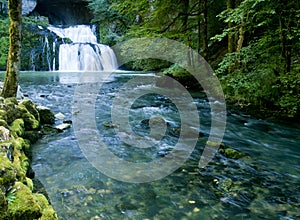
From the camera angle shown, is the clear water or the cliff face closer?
the clear water

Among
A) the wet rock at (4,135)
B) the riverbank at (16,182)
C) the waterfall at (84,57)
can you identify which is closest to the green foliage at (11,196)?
the riverbank at (16,182)

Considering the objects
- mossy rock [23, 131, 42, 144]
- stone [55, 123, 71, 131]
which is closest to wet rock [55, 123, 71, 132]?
stone [55, 123, 71, 131]

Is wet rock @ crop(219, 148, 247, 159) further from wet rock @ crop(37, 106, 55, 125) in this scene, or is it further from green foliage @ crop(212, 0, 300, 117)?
wet rock @ crop(37, 106, 55, 125)

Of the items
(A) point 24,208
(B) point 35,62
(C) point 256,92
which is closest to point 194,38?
(C) point 256,92

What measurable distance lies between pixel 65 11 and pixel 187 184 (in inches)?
1487

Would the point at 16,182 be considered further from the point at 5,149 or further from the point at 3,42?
the point at 3,42

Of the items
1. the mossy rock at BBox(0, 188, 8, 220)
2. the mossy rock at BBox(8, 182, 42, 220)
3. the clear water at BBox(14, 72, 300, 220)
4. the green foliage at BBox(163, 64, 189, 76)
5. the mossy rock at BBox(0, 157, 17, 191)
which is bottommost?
the clear water at BBox(14, 72, 300, 220)

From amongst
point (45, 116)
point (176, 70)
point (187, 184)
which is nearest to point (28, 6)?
point (176, 70)

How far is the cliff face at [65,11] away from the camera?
1342 inches

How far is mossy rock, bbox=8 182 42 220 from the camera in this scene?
2074 mm

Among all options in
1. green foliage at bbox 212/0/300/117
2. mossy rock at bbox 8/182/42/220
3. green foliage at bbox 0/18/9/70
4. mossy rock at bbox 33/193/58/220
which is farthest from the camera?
green foliage at bbox 0/18/9/70

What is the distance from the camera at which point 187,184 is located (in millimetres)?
3746

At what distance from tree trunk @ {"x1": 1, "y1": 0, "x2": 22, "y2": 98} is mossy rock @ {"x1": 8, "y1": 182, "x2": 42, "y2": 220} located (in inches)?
171

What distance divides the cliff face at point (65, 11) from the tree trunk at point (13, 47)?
30863mm
